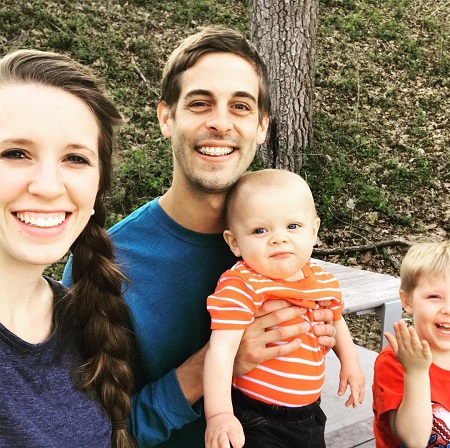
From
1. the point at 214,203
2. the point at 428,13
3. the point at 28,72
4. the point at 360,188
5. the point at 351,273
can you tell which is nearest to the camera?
the point at 28,72

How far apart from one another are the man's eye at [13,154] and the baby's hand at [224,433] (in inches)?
40.1

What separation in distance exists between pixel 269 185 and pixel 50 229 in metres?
0.88

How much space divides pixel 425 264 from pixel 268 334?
676 mm

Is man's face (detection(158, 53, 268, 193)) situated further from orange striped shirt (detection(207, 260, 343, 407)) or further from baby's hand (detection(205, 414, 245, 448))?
baby's hand (detection(205, 414, 245, 448))

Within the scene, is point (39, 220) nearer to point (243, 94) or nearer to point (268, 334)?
point (268, 334)

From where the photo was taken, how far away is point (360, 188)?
7.38 meters

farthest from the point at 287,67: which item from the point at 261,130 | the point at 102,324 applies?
the point at 102,324

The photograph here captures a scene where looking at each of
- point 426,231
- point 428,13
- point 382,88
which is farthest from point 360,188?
point 428,13

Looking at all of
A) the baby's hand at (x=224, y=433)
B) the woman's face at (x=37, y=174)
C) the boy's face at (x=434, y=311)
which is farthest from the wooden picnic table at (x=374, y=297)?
the woman's face at (x=37, y=174)

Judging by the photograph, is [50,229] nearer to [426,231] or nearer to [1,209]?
[1,209]

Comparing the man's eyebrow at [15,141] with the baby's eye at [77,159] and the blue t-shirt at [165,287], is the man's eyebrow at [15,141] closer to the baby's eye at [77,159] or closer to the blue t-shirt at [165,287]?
the baby's eye at [77,159]

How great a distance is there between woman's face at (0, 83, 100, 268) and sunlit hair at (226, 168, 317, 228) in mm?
705

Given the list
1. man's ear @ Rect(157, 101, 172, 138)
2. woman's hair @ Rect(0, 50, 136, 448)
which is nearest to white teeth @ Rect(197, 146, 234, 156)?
man's ear @ Rect(157, 101, 172, 138)

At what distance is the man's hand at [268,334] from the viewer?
6.16 feet
